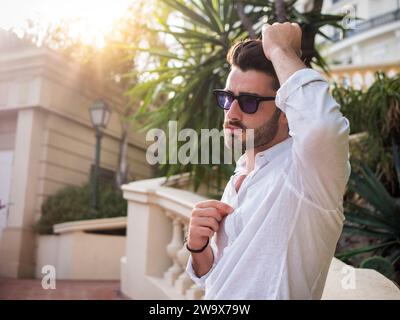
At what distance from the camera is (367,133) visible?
5.07m

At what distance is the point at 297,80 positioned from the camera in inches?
34.8

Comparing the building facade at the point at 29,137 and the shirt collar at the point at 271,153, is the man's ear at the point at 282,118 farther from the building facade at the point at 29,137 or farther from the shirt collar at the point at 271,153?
the building facade at the point at 29,137

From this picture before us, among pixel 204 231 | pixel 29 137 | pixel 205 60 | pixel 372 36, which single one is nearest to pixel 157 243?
pixel 205 60

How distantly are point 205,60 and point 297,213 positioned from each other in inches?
156

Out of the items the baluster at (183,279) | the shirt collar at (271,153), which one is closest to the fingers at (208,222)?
the shirt collar at (271,153)

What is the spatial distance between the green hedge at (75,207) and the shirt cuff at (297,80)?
7.15 m

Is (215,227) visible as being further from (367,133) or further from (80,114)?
(80,114)

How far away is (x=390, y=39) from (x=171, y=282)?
24252 millimetres

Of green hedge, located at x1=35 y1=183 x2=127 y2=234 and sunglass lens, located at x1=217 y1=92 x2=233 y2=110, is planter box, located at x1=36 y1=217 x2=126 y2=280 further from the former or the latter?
sunglass lens, located at x1=217 y1=92 x2=233 y2=110

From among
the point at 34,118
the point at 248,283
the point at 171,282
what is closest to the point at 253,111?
the point at 248,283

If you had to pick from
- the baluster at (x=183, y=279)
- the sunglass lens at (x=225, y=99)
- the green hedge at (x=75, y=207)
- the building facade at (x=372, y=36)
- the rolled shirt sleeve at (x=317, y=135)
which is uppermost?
the building facade at (x=372, y=36)

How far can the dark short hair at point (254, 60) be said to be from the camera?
106 cm

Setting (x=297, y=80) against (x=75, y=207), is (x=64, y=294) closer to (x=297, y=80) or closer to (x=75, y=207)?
(x=75, y=207)

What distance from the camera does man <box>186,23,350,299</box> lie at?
0.86 meters
